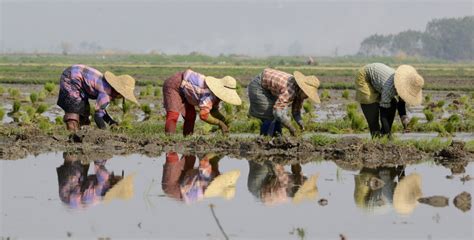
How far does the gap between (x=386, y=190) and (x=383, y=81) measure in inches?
143

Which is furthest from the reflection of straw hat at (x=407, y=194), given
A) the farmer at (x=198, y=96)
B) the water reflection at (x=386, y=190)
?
the farmer at (x=198, y=96)

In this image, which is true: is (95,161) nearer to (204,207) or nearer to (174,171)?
(174,171)

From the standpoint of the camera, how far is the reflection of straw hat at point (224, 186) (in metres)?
8.69

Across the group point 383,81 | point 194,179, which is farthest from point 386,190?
point 383,81

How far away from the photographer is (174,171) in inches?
399

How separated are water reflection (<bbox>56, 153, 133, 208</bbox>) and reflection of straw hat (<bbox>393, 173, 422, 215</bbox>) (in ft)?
8.15

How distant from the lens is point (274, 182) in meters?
9.45

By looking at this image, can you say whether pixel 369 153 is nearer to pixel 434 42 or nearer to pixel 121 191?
pixel 121 191

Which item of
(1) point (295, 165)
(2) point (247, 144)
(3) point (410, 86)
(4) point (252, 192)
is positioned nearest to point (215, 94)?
(2) point (247, 144)

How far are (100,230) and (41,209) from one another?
3.42 feet

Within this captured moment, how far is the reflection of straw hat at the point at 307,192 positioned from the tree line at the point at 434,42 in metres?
127

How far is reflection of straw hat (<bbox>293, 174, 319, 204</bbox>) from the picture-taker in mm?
8555

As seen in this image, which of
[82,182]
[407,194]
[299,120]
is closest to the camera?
[407,194]

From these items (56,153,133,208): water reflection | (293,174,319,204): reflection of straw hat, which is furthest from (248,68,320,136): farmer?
(56,153,133,208): water reflection
